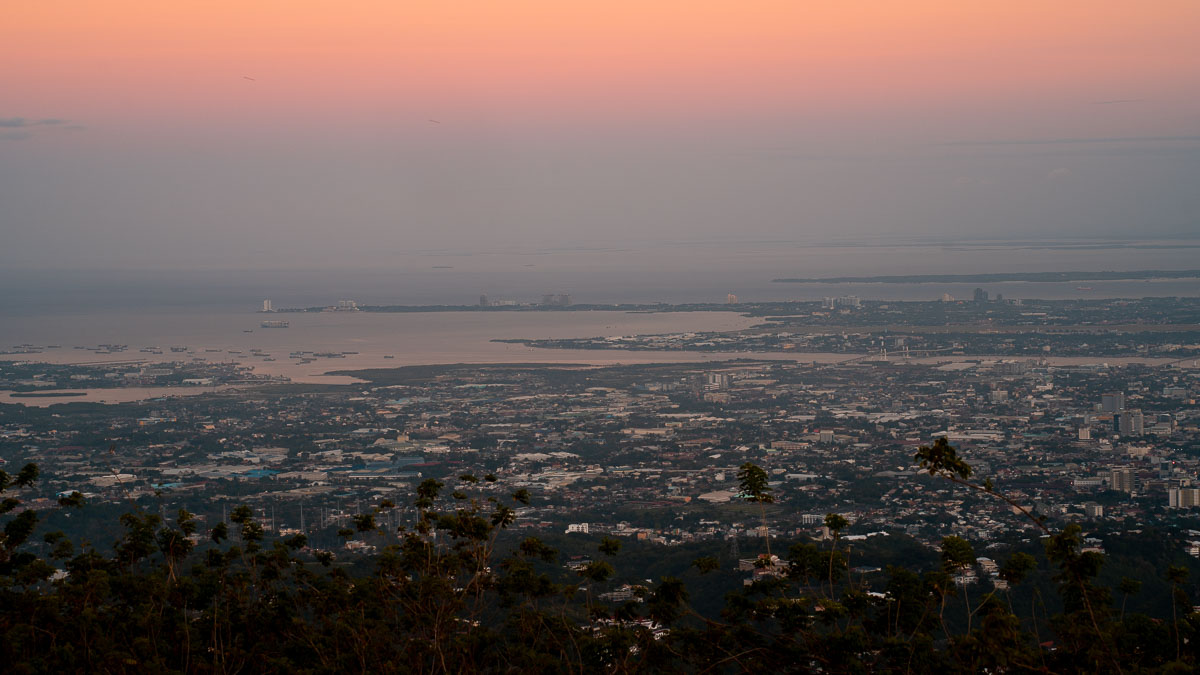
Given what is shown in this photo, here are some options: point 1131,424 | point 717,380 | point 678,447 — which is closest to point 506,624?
point 678,447

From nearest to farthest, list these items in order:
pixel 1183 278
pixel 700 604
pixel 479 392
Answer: pixel 700 604 → pixel 479 392 → pixel 1183 278

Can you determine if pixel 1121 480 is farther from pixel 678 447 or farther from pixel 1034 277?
pixel 1034 277

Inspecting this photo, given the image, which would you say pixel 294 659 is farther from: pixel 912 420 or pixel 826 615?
pixel 912 420

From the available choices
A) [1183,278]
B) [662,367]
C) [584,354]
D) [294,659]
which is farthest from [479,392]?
[1183,278]

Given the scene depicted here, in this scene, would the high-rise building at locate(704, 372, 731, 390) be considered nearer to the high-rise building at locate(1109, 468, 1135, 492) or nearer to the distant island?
the high-rise building at locate(1109, 468, 1135, 492)

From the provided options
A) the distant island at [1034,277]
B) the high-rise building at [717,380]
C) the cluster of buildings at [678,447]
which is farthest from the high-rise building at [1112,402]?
the distant island at [1034,277]

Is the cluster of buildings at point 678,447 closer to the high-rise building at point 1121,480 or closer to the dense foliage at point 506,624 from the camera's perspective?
the high-rise building at point 1121,480

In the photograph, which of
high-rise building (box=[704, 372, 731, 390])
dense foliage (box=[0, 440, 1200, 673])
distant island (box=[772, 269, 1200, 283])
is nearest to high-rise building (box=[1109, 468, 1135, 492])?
dense foliage (box=[0, 440, 1200, 673])
